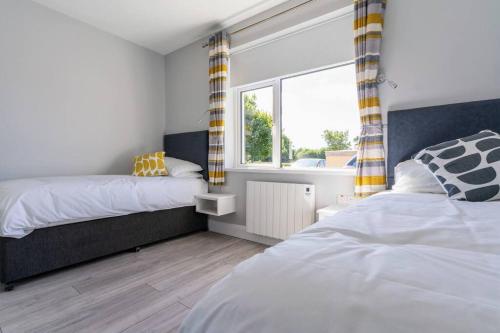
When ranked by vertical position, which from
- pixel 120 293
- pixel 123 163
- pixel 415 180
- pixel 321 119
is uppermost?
pixel 321 119

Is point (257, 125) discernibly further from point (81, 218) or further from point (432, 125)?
point (81, 218)

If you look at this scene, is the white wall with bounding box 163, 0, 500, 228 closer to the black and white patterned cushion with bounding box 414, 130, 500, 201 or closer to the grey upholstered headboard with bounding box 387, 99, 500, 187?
the grey upholstered headboard with bounding box 387, 99, 500, 187

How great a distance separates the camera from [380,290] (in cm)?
43

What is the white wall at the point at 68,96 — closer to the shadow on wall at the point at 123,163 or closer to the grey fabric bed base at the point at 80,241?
the shadow on wall at the point at 123,163

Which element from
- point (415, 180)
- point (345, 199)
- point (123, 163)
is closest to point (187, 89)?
point (123, 163)

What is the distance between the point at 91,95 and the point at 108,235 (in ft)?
6.28

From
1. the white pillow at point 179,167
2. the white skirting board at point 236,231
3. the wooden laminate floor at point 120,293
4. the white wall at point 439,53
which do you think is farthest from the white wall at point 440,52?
the white pillow at point 179,167

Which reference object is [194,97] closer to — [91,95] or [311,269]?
[91,95]

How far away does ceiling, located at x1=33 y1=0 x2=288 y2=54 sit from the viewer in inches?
108

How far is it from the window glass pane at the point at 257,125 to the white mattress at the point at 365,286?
7.64 ft

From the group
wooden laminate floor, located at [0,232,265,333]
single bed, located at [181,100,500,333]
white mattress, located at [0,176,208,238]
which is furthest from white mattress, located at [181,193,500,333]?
white mattress, located at [0,176,208,238]

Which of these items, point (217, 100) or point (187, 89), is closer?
point (217, 100)

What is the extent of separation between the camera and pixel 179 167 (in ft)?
10.4

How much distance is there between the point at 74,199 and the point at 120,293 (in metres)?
0.89
